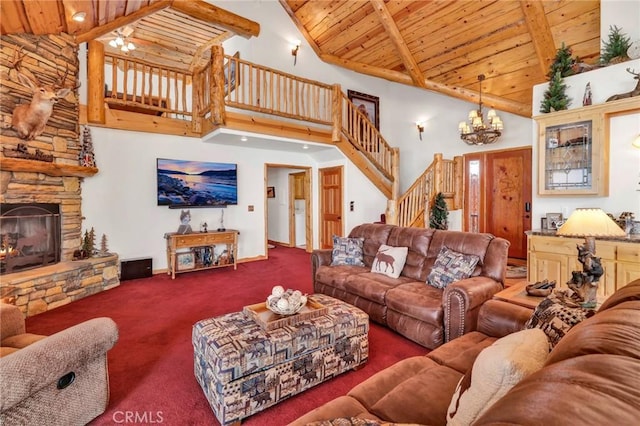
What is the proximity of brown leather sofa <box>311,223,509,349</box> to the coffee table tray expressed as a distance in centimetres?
81

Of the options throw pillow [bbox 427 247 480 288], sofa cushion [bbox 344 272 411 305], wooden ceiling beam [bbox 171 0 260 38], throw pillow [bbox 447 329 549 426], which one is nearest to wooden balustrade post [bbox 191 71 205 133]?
wooden ceiling beam [bbox 171 0 260 38]

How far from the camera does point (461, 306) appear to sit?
2.31 meters

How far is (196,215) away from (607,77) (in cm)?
595

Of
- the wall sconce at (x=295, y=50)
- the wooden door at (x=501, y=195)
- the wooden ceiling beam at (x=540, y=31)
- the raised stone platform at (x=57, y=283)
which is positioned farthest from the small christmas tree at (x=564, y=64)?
the raised stone platform at (x=57, y=283)

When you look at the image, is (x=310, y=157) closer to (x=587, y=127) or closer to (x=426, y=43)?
(x=426, y=43)

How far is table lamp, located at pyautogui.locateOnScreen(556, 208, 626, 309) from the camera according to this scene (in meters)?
1.88

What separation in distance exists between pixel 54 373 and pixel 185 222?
A: 407 centimetres

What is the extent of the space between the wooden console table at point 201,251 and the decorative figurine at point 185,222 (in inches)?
5.6

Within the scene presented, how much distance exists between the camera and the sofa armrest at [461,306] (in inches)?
90.7

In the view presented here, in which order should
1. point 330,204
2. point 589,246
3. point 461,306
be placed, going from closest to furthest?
point 589,246, point 461,306, point 330,204

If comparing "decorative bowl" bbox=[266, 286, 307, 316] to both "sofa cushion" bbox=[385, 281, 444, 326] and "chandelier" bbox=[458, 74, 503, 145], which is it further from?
"chandelier" bbox=[458, 74, 503, 145]

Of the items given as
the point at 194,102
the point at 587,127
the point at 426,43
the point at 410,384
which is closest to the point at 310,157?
the point at 194,102

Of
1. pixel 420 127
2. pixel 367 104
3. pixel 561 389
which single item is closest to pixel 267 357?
pixel 561 389

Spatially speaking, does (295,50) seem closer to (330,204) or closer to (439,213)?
(330,204)
